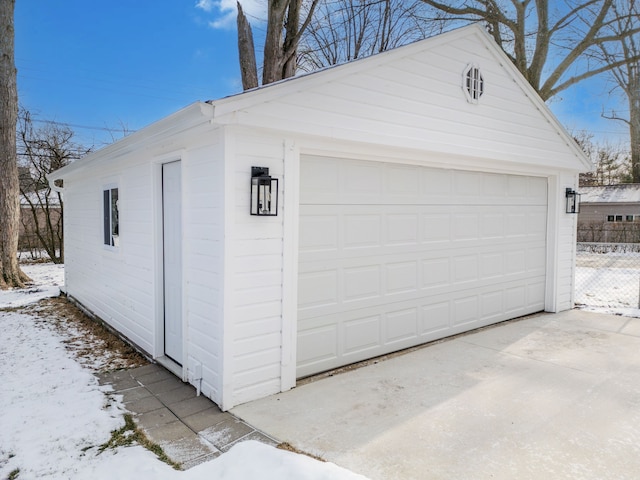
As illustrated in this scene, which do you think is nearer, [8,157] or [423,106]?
[423,106]

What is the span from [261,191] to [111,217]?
318 centimetres

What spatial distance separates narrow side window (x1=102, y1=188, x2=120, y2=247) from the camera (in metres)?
5.46

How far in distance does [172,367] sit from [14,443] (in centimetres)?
143

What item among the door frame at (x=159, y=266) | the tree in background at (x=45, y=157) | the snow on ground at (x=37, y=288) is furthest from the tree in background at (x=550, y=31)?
the snow on ground at (x=37, y=288)

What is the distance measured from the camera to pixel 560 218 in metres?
6.46

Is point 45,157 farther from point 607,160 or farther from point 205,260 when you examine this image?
point 607,160

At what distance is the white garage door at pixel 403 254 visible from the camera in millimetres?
3990

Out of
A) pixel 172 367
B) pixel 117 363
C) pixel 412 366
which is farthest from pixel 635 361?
pixel 117 363

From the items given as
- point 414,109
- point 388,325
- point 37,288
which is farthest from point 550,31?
point 37,288

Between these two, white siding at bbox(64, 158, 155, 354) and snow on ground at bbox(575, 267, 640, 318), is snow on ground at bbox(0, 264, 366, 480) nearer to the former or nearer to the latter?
white siding at bbox(64, 158, 155, 354)

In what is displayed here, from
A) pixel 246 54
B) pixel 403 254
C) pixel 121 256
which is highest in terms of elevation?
pixel 246 54

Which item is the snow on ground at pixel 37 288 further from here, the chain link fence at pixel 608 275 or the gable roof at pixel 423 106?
the chain link fence at pixel 608 275

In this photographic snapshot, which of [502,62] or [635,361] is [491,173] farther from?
[635,361]

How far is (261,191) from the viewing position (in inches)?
132
